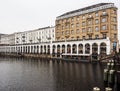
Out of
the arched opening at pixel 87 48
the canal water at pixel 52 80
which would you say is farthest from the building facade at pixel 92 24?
the canal water at pixel 52 80

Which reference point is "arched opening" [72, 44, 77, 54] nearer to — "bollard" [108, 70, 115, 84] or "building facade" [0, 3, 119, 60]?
"building facade" [0, 3, 119, 60]

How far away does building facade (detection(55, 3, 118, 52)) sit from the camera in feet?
230

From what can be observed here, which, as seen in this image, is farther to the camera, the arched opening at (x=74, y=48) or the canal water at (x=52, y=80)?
the arched opening at (x=74, y=48)

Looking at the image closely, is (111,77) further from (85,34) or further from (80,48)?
(85,34)

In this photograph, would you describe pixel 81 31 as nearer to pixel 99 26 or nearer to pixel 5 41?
pixel 99 26

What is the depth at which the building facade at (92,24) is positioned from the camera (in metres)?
70.1

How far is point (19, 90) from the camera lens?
74.7ft

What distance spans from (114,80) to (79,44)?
52.4 metres

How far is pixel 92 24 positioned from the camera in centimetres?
7756

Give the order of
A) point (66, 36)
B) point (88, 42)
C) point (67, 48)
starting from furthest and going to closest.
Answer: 1. point (66, 36)
2. point (67, 48)
3. point (88, 42)

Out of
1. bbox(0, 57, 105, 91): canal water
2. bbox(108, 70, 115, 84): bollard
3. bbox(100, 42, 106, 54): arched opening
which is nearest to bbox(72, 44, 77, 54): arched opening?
bbox(100, 42, 106, 54): arched opening

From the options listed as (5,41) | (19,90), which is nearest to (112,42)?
(19,90)

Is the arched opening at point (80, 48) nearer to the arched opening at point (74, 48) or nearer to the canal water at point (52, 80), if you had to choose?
the arched opening at point (74, 48)

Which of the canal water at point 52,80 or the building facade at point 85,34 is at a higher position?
the building facade at point 85,34
